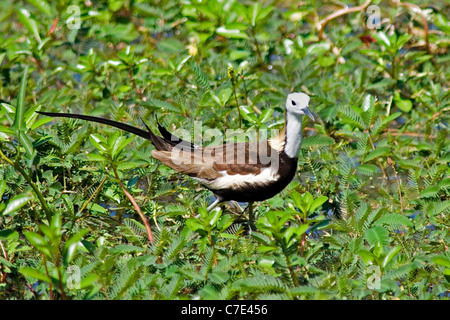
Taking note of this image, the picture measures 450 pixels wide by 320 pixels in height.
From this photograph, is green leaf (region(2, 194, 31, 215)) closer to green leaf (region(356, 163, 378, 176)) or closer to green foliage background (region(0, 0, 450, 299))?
green foliage background (region(0, 0, 450, 299))

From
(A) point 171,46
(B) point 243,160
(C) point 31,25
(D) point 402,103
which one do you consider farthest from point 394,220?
(C) point 31,25

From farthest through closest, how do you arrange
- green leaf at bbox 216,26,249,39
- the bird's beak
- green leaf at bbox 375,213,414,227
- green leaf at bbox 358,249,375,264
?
1. green leaf at bbox 216,26,249,39
2. the bird's beak
3. green leaf at bbox 375,213,414,227
4. green leaf at bbox 358,249,375,264

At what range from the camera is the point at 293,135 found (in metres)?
3.52

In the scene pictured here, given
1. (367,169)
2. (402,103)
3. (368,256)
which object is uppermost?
(368,256)

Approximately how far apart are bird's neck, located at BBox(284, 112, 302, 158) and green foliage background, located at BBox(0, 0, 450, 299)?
9.3 inches

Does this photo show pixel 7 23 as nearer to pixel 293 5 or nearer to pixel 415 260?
pixel 293 5

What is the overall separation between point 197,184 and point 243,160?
0.50m

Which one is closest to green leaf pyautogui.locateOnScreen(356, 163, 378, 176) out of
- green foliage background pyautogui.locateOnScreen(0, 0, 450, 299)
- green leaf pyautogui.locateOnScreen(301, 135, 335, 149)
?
green foliage background pyautogui.locateOnScreen(0, 0, 450, 299)

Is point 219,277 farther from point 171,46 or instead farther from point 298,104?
point 171,46

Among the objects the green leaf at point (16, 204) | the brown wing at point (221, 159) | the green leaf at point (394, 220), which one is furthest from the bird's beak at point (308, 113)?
the green leaf at point (16, 204)

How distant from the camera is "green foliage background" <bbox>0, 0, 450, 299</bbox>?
272cm

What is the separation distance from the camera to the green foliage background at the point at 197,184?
2.72 meters
